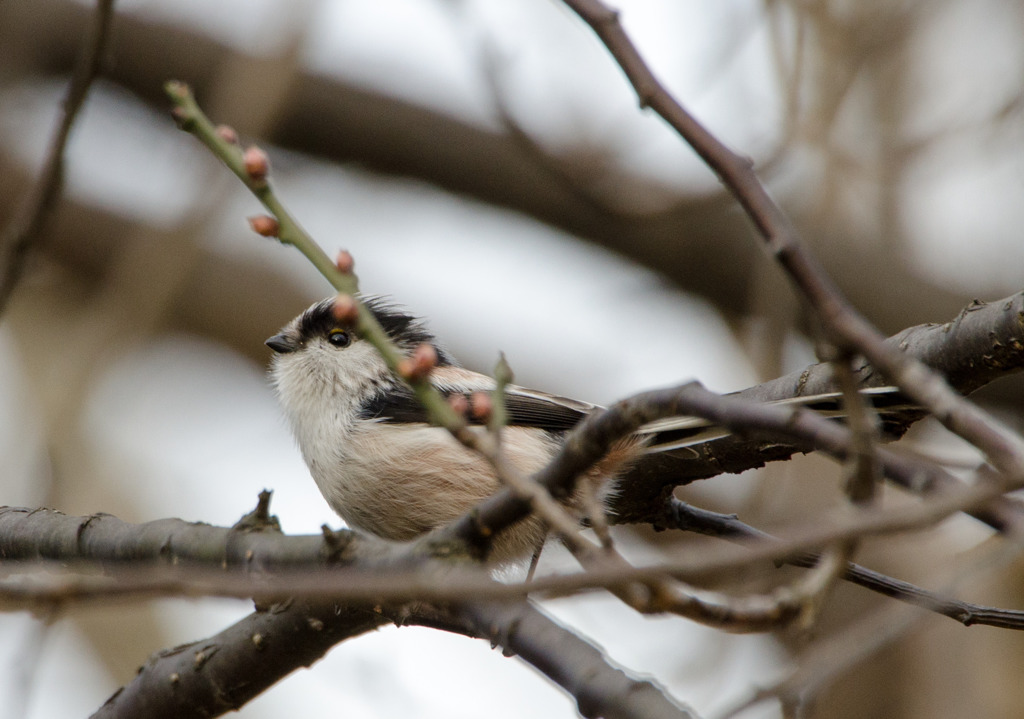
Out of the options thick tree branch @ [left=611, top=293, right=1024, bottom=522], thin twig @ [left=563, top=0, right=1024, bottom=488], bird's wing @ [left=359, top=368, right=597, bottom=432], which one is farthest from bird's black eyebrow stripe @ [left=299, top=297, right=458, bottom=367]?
thin twig @ [left=563, top=0, right=1024, bottom=488]

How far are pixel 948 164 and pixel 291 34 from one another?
411 centimetres

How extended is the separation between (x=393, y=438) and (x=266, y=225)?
6.24 feet

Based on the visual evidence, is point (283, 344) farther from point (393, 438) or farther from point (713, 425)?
point (713, 425)

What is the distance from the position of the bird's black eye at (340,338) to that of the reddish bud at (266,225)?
231 cm

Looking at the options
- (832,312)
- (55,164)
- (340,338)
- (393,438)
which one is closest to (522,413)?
(393,438)

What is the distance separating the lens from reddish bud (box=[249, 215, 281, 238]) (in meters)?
1.52

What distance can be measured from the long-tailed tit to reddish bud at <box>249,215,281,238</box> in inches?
62.5

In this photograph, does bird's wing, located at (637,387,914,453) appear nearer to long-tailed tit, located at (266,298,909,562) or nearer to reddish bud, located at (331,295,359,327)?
long-tailed tit, located at (266,298,909,562)

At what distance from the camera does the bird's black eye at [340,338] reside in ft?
12.8

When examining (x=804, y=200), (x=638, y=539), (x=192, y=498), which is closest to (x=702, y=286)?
(x=804, y=200)

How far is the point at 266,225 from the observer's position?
1542 millimetres

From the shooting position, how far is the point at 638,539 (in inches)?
223

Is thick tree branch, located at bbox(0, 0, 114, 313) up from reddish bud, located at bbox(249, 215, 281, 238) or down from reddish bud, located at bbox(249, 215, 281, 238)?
up

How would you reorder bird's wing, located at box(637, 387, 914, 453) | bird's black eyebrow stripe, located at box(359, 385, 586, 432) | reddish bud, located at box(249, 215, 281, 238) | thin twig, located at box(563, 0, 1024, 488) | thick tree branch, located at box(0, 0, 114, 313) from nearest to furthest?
thin twig, located at box(563, 0, 1024, 488) → reddish bud, located at box(249, 215, 281, 238) → bird's wing, located at box(637, 387, 914, 453) → thick tree branch, located at box(0, 0, 114, 313) → bird's black eyebrow stripe, located at box(359, 385, 586, 432)
